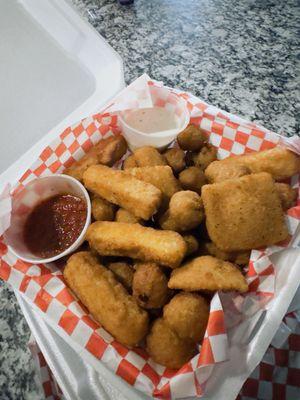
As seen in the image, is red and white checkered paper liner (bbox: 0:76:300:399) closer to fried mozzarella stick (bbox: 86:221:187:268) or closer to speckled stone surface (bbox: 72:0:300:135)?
fried mozzarella stick (bbox: 86:221:187:268)

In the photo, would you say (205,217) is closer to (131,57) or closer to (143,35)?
(131,57)

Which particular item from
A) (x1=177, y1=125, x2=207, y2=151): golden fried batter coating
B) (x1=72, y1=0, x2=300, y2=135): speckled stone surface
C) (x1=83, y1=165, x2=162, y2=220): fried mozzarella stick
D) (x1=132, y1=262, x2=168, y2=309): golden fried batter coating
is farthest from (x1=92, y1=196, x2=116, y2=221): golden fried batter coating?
(x1=72, y1=0, x2=300, y2=135): speckled stone surface

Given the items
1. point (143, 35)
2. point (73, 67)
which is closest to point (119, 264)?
point (73, 67)

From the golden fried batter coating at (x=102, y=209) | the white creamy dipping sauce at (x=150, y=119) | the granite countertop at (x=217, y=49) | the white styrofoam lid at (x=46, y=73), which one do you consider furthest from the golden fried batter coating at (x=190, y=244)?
the white styrofoam lid at (x=46, y=73)

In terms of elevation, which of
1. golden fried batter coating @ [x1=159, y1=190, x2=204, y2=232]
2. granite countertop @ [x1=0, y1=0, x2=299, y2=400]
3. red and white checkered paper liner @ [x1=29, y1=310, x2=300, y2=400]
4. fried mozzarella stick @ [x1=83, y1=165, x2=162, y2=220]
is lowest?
red and white checkered paper liner @ [x1=29, y1=310, x2=300, y2=400]

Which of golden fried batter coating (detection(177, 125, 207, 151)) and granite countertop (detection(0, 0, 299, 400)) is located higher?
golden fried batter coating (detection(177, 125, 207, 151))

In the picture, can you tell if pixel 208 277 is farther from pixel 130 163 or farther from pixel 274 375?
pixel 130 163

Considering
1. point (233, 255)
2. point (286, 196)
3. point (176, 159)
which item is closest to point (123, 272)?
point (233, 255)
